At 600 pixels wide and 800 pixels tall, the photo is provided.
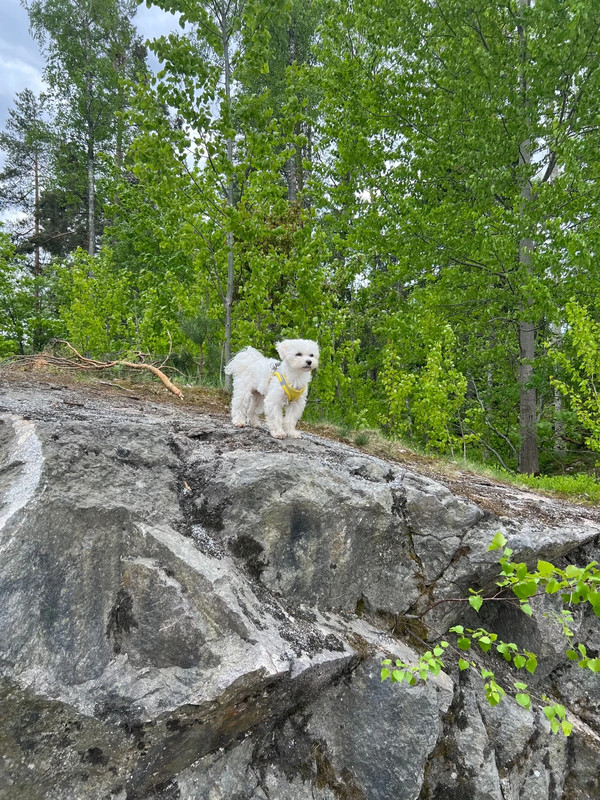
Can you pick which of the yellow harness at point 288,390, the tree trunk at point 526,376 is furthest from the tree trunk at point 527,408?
the yellow harness at point 288,390

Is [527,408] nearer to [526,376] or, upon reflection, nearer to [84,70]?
[526,376]

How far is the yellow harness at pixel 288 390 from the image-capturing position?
173 inches

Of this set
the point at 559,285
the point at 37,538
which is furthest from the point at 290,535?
the point at 559,285

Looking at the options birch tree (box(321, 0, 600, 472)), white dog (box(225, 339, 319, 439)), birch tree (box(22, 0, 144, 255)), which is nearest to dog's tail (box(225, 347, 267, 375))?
white dog (box(225, 339, 319, 439))

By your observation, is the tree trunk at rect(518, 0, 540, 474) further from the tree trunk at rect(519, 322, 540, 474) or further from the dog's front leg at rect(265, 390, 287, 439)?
the dog's front leg at rect(265, 390, 287, 439)

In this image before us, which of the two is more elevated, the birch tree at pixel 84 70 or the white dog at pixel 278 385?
the birch tree at pixel 84 70

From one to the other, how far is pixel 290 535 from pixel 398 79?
38.4 feet

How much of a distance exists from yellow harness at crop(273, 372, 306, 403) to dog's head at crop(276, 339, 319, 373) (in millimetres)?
133

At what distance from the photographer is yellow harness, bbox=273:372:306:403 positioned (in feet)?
14.4

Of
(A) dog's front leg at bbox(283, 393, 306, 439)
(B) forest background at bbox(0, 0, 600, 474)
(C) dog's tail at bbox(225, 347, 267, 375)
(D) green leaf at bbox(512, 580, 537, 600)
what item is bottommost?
(D) green leaf at bbox(512, 580, 537, 600)

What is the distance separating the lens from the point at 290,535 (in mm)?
3150

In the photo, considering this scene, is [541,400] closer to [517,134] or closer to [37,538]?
[517,134]

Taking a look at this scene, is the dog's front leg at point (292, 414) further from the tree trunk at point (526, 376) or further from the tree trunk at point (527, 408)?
the tree trunk at point (527, 408)

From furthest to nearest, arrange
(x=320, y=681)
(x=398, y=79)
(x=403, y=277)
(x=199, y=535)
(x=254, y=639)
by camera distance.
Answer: (x=403, y=277) → (x=398, y=79) → (x=199, y=535) → (x=320, y=681) → (x=254, y=639)
